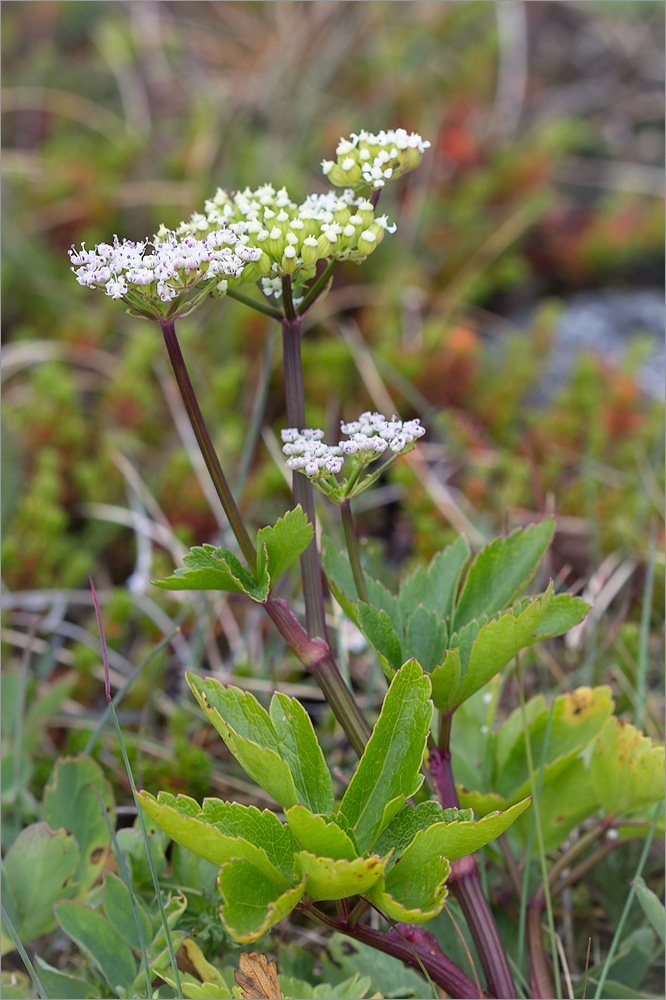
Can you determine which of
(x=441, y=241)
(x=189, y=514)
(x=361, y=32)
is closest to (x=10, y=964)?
(x=189, y=514)

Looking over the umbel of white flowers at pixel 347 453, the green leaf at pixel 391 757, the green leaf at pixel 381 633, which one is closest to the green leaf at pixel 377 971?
the green leaf at pixel 391 757

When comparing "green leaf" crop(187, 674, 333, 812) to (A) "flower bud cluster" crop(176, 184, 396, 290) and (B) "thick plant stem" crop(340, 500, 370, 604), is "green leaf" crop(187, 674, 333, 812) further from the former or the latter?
(A) "flower bud cluster" crop(176, 184, 396, 290)

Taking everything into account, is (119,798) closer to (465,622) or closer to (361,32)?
(465,622)

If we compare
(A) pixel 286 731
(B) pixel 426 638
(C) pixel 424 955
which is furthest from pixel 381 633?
(C) pixel 424 955

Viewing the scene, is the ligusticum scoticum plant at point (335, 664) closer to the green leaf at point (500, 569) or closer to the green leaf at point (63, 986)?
the green leaf at point (500, 569)

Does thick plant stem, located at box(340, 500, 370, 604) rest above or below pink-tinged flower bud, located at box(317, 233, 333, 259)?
below

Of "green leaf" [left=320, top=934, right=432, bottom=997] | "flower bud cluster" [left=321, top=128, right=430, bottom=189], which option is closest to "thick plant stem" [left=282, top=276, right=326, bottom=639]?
"flower bud cluster" [left=321, top=128, right=430, bottom=189]
